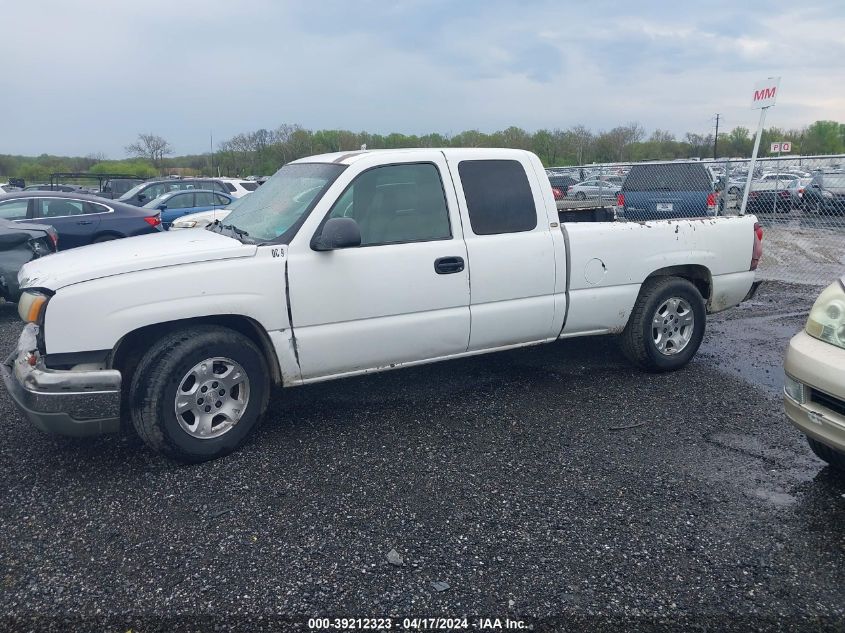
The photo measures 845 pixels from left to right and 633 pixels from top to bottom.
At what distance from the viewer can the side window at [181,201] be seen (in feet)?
48.1

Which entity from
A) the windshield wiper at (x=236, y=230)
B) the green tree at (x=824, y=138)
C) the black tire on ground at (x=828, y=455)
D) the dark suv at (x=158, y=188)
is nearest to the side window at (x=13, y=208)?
the dark suv at (x=158, y=188)

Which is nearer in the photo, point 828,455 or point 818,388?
point 818,388

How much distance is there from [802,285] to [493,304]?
7.17m

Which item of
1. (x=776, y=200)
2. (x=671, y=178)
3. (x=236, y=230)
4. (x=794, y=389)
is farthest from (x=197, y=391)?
(x=776, y=200)

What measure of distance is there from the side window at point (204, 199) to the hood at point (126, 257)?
10955mm

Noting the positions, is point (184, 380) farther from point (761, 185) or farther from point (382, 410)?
point (761, 185)

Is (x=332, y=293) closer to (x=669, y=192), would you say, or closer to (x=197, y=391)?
(x=197, y=391)

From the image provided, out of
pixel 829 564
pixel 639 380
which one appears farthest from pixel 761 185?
pixel 829 564

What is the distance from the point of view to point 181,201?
1484cm

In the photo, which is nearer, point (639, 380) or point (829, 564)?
point (829, 564)

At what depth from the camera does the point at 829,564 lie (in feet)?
10.1

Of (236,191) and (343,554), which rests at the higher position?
(236,191)

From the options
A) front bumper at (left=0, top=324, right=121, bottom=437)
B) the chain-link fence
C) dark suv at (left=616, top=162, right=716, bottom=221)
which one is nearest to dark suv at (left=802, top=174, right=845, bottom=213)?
the chain-link fence

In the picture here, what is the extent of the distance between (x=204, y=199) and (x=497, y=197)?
462 inches
